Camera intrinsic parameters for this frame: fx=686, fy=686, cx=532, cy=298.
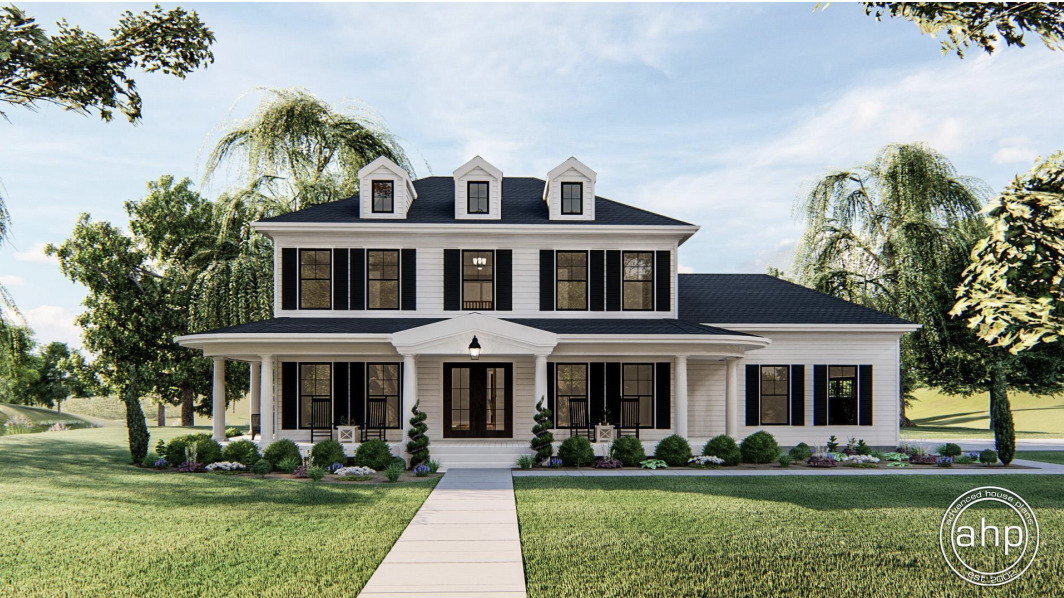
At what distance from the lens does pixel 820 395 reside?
19.9 metres

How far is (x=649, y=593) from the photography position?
6.90 metres

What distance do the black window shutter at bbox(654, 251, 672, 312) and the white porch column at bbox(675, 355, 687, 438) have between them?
2098 mm

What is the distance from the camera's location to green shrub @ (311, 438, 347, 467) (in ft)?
52.3

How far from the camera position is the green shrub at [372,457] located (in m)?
15.9

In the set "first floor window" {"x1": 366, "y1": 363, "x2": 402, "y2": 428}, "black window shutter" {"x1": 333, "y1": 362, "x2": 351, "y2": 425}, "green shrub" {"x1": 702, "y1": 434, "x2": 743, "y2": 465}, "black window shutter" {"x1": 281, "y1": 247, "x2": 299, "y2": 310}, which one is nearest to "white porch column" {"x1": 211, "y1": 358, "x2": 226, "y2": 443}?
"black window shutter" {"x1": 281, "y1": 247, "x2": 299, "y2": 310}

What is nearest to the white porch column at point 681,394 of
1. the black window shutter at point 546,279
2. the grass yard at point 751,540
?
the black window shutter at point 546,279

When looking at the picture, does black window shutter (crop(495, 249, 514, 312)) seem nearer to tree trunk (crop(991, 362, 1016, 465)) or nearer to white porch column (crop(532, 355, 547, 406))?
white porch column (crop(532, 355, 547, 406))

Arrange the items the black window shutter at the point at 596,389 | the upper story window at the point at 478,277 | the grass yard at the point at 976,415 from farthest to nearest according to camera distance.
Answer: the grass yard at the point at 976,415 < the upper story window at the point at 478,277 < the black window shutter at the point at 596,389

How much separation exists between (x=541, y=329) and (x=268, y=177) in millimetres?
13396

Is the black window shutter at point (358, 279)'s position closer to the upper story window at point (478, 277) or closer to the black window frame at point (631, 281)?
the upper story window at point (478, 277)

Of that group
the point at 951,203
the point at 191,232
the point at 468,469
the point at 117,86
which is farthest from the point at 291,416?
the point at 951,203

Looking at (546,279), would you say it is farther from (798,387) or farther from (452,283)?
(798,387)

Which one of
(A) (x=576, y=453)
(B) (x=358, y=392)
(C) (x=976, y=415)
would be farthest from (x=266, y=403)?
(C) (x=976, y=415)

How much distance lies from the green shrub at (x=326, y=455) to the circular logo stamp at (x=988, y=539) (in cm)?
1211
